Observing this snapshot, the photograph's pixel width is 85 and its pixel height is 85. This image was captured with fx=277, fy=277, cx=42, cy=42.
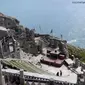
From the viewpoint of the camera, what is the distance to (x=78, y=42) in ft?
422

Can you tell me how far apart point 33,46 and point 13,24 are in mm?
10970

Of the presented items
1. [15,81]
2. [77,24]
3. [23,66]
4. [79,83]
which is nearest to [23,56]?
[23,66]

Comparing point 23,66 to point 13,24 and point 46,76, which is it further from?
point 13,24

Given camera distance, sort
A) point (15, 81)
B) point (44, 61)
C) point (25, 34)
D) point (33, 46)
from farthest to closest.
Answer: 1. point (25, 34)
2. point (33, 46)
3. point (44, 61)
4. point (15, 81)

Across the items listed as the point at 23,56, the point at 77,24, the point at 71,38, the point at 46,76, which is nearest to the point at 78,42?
the point at 71,38

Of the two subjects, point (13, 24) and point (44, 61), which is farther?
point (13, 24)

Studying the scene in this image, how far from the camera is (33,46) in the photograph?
57906mm

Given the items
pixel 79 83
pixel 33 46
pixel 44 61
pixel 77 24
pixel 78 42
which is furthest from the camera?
pixel 77 24

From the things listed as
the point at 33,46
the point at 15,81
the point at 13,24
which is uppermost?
the point at 13,24

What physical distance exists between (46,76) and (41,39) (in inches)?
849

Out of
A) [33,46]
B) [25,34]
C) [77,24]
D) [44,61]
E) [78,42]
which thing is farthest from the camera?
[77,24]

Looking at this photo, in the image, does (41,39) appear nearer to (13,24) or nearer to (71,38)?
(13,24)

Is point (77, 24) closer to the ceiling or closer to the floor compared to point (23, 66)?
closer to the ceiling

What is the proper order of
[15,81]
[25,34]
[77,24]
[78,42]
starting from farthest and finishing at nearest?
[77,24], [78,42], [25,34], [15,81]
